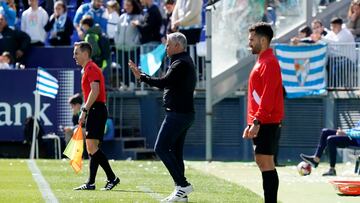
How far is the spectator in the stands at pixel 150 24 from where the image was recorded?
83.1ft

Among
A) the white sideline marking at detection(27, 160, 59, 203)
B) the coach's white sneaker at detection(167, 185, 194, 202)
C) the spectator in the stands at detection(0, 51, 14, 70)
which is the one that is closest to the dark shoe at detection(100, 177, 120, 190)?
the white sideline marking at detection(27, 160, 59, 203)

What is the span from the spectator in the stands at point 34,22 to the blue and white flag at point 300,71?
5672mm

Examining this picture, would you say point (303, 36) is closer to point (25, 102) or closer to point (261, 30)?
point (25, 102)

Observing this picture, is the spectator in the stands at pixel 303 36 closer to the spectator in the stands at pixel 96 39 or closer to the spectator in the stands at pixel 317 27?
the spectator in the stands at pixel 317 27

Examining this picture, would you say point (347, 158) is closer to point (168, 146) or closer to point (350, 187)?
point (350, 187)

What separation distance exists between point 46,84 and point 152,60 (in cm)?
236

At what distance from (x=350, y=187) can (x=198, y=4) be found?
9549 millimetres

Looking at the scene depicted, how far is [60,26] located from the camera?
26625mm

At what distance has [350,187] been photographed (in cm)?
1574

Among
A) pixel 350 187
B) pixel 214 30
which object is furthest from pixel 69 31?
pixel 350 187

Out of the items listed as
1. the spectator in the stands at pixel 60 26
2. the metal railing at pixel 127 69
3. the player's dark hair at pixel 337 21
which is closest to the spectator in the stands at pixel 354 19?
the player's dark hair at pixel 337 21

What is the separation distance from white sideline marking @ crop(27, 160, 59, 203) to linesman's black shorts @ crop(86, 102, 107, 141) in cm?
97

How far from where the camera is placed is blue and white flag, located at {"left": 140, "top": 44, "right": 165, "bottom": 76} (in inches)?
989

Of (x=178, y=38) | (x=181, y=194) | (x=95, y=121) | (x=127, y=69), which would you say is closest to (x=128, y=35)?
(x=127, y=69)
